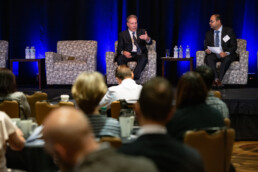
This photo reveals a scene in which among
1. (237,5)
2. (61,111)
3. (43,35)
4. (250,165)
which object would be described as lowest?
(250,165)

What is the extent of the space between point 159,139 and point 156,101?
0.14 m

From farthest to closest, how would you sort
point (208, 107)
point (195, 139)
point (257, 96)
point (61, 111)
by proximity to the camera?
point (257, 96)
point (208, 107)
point (195, 139)
point (61, 111)

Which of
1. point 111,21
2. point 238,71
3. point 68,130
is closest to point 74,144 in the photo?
point 68,130

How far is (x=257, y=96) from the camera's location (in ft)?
18.2

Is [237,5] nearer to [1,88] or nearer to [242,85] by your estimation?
[242,85]

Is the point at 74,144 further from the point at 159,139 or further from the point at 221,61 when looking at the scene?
the point at 221,61

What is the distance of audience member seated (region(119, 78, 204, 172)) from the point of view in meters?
1.38

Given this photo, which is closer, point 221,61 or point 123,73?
point 123,73

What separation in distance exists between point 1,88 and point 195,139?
5.92 ft

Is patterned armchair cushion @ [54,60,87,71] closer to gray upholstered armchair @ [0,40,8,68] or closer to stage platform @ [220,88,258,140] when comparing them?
gray upholstered armchair @ [0,40,8,68]

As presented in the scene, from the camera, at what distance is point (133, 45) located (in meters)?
7.40

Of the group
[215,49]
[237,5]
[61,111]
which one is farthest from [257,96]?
[61,111]

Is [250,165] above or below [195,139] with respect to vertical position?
below

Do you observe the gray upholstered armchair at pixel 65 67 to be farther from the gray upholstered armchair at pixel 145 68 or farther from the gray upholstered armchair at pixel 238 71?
the gray upholstered armchair at pixel 238 71
